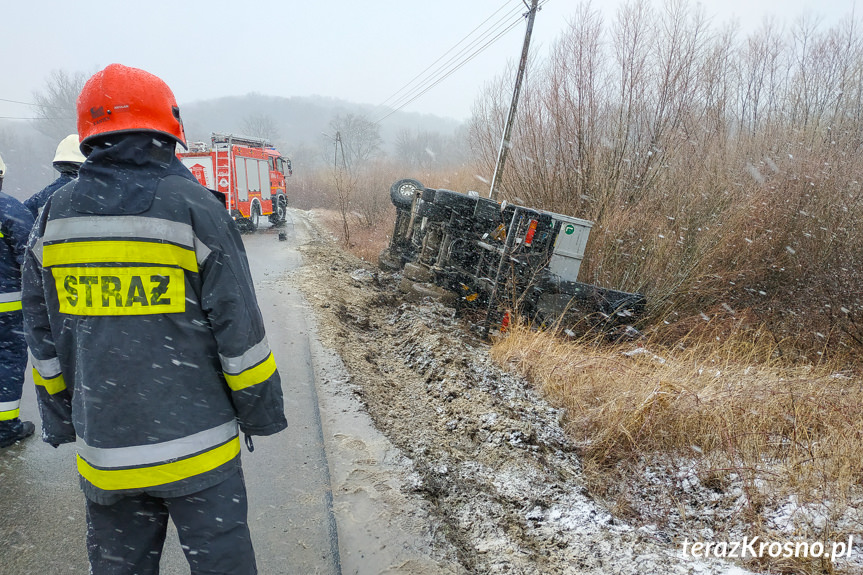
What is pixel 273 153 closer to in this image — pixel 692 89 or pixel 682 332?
pixel 692 89

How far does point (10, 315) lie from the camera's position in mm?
3000

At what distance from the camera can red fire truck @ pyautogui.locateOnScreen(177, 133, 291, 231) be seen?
1444 cm

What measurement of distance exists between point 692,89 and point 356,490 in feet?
33.6

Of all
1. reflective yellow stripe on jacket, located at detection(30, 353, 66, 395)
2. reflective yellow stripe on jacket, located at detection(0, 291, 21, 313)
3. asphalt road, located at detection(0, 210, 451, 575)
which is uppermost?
reflective yellow stripe on jacket, located at detection(30, 353, 66, 395)

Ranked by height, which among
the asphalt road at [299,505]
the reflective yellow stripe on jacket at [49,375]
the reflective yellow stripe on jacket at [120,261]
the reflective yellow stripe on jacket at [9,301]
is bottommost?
the asphalt road at [299,505]

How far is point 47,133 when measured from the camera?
44.8m

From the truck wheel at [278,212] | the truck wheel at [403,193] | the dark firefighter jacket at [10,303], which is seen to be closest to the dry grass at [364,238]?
the truck wheel at [278,212]

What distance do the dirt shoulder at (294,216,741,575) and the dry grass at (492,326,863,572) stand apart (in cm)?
25

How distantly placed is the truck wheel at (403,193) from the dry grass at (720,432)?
18.9ft

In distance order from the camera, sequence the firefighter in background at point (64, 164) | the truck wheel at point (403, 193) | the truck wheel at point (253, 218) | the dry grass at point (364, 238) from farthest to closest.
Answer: the truck wheel at point (253, 218)
the dry grass at point (364, 238)
the truck wheel at point (403, 193)
the firefighter in background at point (64, 164)

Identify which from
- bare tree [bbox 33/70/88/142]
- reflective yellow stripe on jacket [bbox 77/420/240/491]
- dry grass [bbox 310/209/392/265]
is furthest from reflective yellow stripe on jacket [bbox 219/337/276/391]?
bare tree [bbox 33/70/88/142]

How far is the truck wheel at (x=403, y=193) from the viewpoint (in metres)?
9.79

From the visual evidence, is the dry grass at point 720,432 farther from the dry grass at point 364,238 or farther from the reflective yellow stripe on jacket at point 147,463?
the dry grass at point 364,238

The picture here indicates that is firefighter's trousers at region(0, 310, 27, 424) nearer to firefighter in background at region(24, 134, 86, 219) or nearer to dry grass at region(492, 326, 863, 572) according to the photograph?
firefighter in background at region(24, 134, 86, 219)
